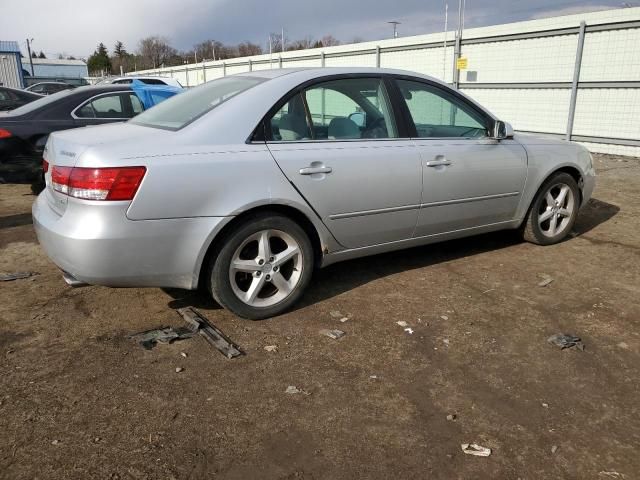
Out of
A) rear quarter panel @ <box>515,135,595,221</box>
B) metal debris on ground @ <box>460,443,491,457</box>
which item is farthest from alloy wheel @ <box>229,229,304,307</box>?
rear quarter panel @ <box>515,135,595,221</box>

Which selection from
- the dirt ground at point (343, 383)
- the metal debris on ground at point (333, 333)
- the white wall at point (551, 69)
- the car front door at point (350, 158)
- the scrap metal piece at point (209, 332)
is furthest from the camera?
the white wall at point (551, 69)

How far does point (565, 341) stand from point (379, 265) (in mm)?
1788

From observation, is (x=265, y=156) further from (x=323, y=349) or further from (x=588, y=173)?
(x=588, y=173)

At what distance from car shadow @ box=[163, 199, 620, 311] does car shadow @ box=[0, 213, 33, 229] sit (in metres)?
3.01

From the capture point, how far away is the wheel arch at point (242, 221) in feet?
10.9

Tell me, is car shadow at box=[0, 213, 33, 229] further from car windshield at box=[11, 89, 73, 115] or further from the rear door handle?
the rear door handle

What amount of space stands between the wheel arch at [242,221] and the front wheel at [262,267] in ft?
0.09

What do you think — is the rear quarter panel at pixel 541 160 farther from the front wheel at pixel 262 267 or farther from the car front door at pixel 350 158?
the front wheel at pixel 262 267

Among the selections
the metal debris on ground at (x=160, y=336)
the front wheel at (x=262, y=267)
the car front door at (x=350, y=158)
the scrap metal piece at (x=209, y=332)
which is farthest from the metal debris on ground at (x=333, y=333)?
the metal debris on ground at (x=160, y=336)

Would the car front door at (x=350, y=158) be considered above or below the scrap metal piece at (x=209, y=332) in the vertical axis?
above

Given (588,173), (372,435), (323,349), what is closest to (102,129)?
(323,349)

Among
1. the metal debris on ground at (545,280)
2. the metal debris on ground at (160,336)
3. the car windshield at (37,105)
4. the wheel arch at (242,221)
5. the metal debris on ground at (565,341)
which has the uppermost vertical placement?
the car windshield at (37,105)

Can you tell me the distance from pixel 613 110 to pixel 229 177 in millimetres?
10803

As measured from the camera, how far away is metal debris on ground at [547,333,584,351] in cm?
327
